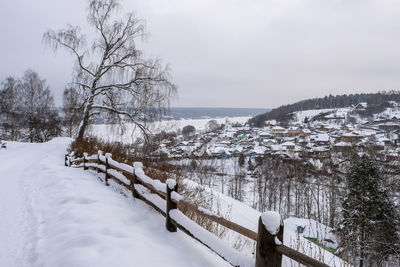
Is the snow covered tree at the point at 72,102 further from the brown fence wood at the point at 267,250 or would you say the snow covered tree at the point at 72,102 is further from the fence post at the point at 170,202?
the brown fence wood at the point at 267,250

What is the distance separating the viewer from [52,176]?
8898mm

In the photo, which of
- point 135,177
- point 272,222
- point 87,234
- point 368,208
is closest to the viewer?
point 272,222

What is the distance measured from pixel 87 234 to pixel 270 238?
116 inches

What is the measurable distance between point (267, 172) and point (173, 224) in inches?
1751

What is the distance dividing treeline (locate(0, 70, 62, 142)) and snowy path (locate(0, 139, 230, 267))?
28.2m

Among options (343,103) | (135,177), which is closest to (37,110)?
(135,177)

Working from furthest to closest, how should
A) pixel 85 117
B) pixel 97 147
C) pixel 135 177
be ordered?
pixel 85 117
pixel 97 147
pixel 135 177

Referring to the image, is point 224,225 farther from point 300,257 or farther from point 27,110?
point 27,110

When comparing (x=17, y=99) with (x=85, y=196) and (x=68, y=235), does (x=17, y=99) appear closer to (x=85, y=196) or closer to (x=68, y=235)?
(x=85, y=196)

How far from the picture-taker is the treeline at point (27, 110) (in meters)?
30.0

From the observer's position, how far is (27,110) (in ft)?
102

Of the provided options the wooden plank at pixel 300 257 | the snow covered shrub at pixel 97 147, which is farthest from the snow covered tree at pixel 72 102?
the wooden plank at pixel 300 257

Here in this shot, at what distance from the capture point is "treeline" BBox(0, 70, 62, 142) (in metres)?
30.0

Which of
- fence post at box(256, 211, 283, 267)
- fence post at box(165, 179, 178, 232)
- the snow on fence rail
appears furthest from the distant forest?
fence post at box(256, 211, 283, 267)
